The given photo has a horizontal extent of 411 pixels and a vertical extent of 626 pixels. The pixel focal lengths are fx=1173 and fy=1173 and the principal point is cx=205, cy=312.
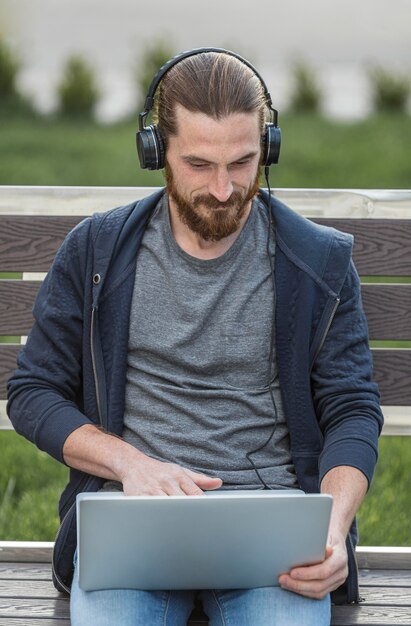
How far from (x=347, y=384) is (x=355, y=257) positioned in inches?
24.4

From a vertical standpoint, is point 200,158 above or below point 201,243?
above

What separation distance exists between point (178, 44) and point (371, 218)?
33.9 ft

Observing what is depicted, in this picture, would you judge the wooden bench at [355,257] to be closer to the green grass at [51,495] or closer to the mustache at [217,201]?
the mustache at [217,201]

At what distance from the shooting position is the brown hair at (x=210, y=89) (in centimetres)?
270

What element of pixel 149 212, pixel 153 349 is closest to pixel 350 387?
pixel 153 349

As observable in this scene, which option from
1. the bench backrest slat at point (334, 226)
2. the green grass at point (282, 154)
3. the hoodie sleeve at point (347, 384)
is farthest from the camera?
the green grass at point (282, 154)

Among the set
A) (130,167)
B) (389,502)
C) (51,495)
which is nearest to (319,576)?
(389,502)

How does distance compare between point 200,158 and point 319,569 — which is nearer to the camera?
point 319,569

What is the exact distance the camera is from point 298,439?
110 inches

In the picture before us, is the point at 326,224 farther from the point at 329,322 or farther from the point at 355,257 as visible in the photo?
the point at 329,322

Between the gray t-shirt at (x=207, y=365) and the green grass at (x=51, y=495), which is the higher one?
the gray t-shirt at (x=207, y=365)

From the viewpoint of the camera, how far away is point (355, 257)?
3293 millimetres

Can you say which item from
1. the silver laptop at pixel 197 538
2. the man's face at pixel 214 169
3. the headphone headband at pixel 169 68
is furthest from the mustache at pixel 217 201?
the silver laptop at pixel 197 538

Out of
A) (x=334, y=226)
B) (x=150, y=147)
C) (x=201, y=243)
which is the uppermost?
(x=150, y=147)
